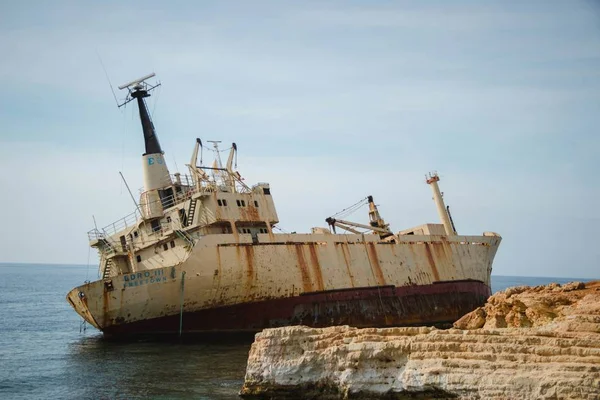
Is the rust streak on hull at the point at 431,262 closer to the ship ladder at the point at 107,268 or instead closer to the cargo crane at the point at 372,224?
the cargo crane at the point at 372,224

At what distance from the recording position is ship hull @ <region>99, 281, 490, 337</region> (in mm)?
26609

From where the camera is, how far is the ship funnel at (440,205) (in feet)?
129

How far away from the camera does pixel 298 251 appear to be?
1176 inches

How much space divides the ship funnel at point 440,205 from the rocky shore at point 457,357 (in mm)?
24401

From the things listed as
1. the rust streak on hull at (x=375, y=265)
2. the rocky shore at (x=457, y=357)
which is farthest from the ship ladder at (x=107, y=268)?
the rocky shore at (x=457, y=357)

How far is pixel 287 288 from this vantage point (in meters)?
28.8

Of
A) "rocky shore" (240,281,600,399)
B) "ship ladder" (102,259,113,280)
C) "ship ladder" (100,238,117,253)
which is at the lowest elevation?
"rocky shore" (240,281,600,399)

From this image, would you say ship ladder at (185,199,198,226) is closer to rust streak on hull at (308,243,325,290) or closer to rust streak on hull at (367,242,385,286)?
rust streak on hull at (308,243,325,290)

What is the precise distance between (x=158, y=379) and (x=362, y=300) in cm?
1522

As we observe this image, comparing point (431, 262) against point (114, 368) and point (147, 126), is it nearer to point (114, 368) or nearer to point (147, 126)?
point (147, 126)

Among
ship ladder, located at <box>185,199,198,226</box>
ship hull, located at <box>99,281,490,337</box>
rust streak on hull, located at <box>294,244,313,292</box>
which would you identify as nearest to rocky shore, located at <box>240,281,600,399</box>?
ship hull, located at <box>99,281,490,337</box>

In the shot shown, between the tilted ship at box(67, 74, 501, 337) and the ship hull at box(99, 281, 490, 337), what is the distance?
0.17ft

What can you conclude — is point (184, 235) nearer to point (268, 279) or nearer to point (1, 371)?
point (268, 279)

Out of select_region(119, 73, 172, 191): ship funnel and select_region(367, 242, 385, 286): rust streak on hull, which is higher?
select_region(119, 73, 172, 191): ship funnel
